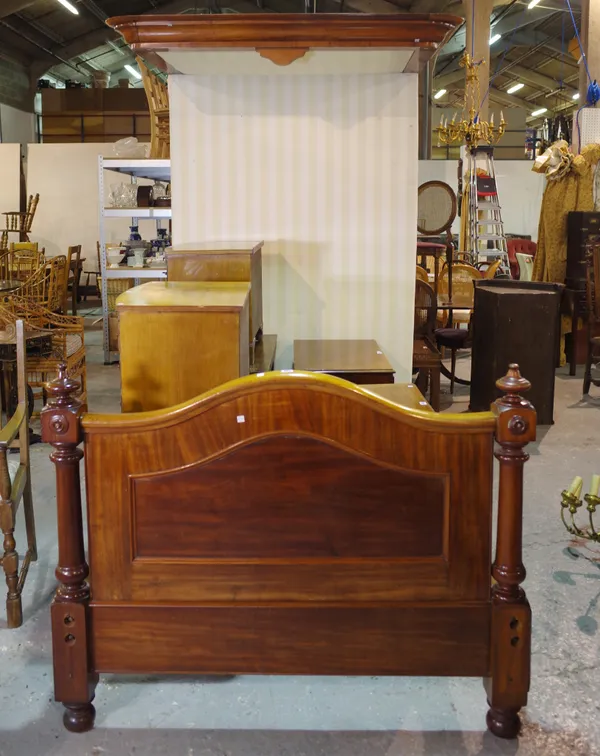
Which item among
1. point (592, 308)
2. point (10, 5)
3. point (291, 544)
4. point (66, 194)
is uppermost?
point (10, 5)

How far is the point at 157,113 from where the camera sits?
7.17 metres

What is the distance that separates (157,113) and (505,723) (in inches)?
250

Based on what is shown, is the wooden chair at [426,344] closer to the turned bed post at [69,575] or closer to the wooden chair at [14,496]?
the wooden chair at [14,496]

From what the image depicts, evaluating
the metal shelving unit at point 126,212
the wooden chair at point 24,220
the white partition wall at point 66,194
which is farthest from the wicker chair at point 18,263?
the white partition wall at point 66,194

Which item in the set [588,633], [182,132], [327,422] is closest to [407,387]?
[588,633]

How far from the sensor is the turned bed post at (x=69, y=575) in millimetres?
1878

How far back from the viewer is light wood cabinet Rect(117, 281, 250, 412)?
2479mm

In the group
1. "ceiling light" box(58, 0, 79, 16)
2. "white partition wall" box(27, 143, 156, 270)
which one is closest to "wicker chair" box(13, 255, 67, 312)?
"white partition wall" box(27, 143, 156, 270)

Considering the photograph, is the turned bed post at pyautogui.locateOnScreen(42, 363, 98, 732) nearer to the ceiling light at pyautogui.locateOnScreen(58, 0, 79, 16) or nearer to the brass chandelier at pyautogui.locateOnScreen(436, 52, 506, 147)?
the brass chandelier at pyautogui.locateOnScreen(436, 52, 506, 147)

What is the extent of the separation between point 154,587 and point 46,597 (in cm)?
117

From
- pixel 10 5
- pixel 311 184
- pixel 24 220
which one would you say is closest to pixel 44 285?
pixel 311 184

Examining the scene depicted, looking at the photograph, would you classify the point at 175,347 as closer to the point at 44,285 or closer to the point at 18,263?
the point at 44,285

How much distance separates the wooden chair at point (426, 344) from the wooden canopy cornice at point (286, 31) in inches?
69.1

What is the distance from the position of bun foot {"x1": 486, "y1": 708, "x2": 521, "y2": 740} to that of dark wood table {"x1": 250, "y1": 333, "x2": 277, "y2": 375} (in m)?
1.54
